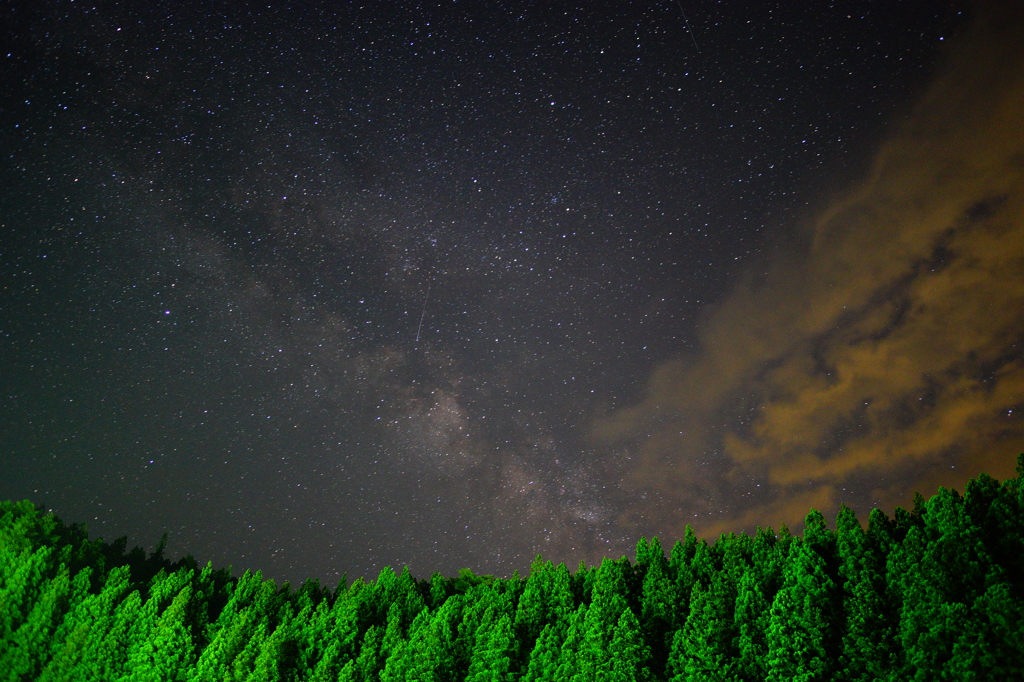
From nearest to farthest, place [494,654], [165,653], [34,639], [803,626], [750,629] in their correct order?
[803,626] < [750,629] < [494,654] < [165,653] < [34,639]

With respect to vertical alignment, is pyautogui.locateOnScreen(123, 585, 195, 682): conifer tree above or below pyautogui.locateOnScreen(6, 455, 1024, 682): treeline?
below

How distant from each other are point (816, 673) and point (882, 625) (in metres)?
1.37

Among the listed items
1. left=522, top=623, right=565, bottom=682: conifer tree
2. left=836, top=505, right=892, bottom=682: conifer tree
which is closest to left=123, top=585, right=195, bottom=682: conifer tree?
left=522, top=623, right=565, bottom=682: conifer tree

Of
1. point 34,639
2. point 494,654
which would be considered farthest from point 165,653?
point 494,654

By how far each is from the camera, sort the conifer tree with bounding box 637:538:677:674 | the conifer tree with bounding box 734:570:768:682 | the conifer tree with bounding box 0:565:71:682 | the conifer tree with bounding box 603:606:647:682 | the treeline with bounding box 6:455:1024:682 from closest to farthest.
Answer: the treeline with bounding box 6:455:1024:682
the conifer tree with bounding box 734:570:768:682
the conifer tree with bounding box 603:606:647:682
the conifer tree with bounding box 637:538:677:674
the conifer tree with bounding box 0:565:71:682

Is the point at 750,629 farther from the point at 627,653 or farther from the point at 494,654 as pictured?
the point at 494,654

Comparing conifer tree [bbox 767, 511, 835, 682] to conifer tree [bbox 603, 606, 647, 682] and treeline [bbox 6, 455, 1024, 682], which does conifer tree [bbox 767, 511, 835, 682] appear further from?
conifer tree [bbox 603, 606, 647, 682]

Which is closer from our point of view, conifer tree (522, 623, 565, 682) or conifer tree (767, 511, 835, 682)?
conifer tree (767, 511, 835, 682)

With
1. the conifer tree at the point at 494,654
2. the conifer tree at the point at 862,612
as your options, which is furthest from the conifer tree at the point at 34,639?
the conifer tree at the point at 862,612

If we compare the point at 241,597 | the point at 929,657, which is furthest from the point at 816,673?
the point at 241,597

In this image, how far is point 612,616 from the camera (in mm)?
11508

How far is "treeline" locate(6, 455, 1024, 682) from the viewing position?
877 cm

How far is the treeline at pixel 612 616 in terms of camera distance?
8.77m

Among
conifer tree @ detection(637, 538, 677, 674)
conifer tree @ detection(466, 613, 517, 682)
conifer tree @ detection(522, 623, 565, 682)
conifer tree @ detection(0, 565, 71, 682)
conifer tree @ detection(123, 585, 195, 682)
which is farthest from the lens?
conifer tree @ detection(0, 565, 71, 682)
